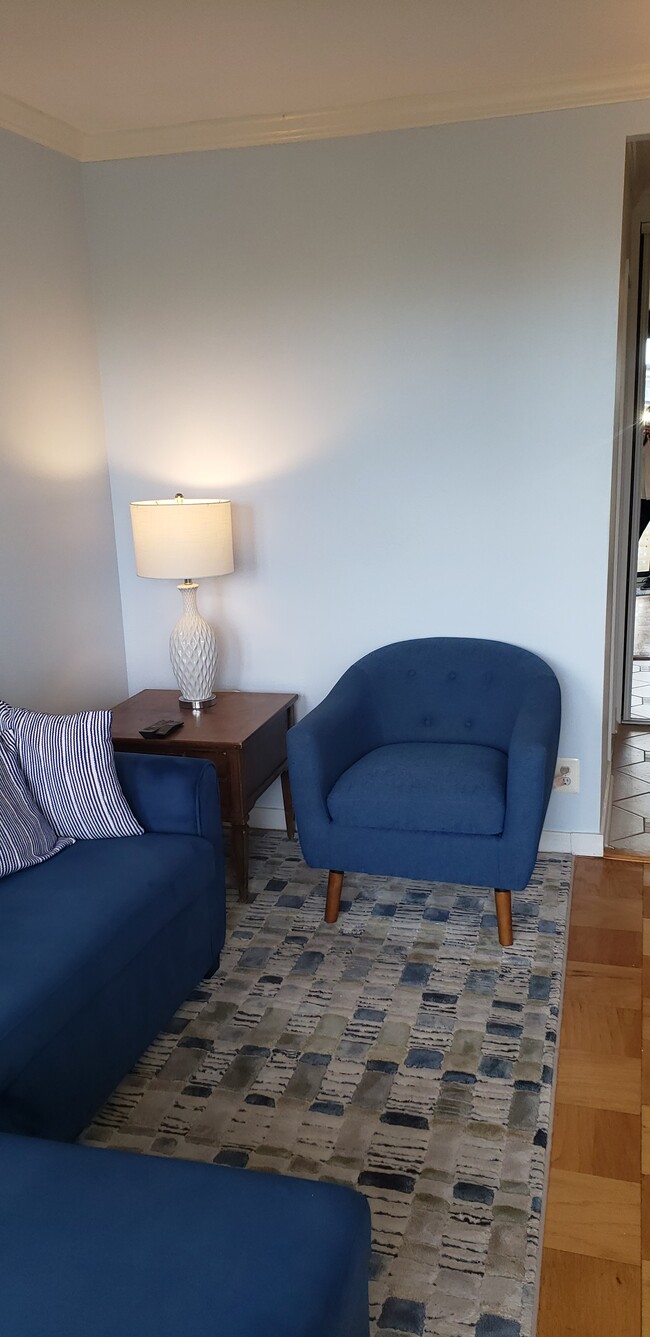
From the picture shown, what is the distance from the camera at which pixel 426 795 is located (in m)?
2.65

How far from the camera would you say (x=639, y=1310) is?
1.55 metres

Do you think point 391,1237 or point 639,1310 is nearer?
point 639,1310

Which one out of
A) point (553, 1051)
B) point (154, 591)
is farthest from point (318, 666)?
point (553, 1051)

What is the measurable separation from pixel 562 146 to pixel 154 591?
190cm

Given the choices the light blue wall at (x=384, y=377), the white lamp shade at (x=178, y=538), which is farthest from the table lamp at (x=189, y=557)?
the light blue wall at (x=384, y=377)

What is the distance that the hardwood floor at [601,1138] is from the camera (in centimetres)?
158

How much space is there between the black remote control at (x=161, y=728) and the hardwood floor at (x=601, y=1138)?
4.22ft

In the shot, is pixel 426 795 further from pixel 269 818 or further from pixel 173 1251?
pixel 173 1251

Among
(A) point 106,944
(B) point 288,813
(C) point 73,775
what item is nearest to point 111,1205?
(A) point 106,944

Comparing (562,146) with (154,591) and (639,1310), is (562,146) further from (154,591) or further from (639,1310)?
(639,1310)

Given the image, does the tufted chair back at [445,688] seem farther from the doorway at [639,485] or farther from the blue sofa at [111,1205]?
the doorway at [639,485]

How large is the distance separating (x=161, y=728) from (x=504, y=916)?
112cm

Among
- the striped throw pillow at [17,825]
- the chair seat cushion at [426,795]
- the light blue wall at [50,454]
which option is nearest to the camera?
the striped throw pillow at [17,825]

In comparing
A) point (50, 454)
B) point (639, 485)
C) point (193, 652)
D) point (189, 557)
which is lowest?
point (193, 652)
